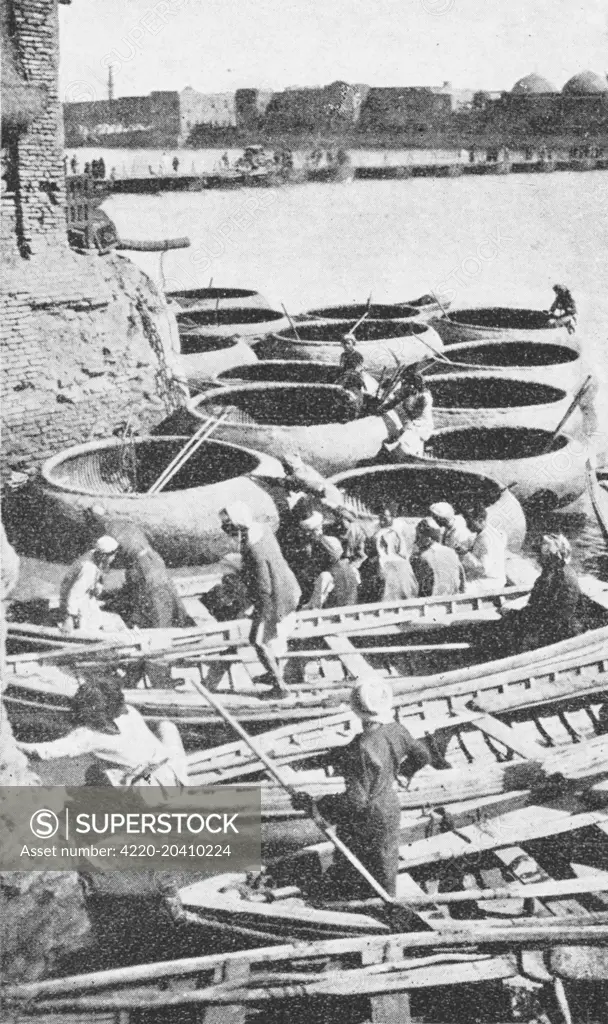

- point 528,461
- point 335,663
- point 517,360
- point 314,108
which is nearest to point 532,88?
point 517,360

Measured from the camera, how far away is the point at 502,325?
17.6m

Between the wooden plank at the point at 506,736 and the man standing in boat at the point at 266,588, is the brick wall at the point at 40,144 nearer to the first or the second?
the man standing in boat at the point at 266,588

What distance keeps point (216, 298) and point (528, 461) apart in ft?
28.8

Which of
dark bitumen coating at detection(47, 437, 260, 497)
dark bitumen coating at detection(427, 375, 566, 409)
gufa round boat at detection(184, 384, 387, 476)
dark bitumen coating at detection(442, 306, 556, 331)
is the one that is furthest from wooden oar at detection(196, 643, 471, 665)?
dark bitumen coating at detection(442, 306, 556, 331)

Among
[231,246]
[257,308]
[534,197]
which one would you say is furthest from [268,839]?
[534,197]

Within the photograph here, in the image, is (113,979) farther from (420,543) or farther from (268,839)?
(420,543)

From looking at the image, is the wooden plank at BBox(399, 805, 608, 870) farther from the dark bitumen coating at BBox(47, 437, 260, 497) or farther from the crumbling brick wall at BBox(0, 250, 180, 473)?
the crumbling brick wall at BBox(0, 250, 180, 473)

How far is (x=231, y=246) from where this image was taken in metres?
23.9

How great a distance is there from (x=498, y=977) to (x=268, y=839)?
1.39m

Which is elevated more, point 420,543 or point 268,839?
point 420,543

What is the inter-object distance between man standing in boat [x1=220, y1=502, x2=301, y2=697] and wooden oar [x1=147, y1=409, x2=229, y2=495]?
297 centimetres

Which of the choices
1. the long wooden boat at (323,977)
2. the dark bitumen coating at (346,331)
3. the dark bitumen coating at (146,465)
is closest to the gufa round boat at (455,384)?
the dark bitumen coating at (346,331)

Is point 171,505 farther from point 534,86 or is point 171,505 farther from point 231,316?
point 534,86

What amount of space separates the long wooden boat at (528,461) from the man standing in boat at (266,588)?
358cm
